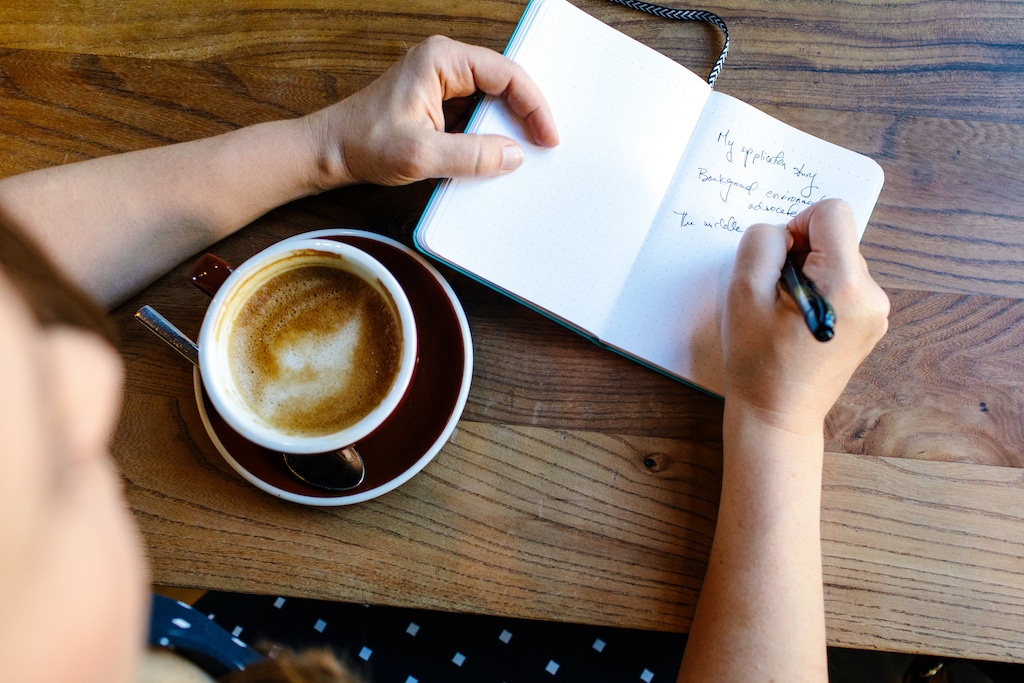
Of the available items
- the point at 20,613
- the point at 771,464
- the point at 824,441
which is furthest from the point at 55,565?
the point at 824,441

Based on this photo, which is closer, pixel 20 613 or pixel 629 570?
pixel 20 613

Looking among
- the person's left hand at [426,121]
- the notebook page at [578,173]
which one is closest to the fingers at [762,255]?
the notebook page at [578,173]

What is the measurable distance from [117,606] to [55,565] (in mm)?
54

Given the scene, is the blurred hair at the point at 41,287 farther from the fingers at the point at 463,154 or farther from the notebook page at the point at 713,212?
the notebook page at the point at 713,212

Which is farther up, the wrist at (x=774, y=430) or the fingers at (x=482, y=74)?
the fingers at (x=482, y=74)

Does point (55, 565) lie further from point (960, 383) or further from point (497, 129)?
point (960, 383)

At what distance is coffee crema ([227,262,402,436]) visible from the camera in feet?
1.94

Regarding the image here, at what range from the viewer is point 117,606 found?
342 millimetres

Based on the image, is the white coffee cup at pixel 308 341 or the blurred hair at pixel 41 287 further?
the white coffee cup at pixel 308 341

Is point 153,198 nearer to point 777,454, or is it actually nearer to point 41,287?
point 41,287

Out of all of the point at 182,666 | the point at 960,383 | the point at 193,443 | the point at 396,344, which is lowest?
the point at 182,666

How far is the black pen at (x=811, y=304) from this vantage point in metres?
0.56

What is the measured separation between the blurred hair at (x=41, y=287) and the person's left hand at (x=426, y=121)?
0.29 meters

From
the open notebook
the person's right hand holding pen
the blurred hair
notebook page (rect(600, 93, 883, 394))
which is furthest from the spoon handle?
the person's right hand holding pen
